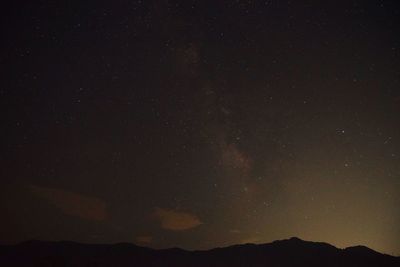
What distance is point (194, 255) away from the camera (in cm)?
10912

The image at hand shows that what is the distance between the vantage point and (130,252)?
113 metres

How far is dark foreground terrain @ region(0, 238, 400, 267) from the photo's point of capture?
8944cm

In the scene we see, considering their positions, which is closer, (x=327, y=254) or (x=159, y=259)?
(x=327, y=254)

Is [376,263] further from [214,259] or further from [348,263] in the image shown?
[214,259]

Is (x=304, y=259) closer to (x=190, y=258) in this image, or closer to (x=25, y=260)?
(x=190, y=258)

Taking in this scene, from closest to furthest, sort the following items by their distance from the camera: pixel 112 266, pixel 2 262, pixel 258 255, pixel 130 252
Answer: pixel 2 262, pixel 112 266, pixel 258 255, pixel 130 252

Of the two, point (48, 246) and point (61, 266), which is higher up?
point (48, 246)

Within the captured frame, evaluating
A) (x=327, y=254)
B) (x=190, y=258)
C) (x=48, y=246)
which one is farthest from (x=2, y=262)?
(x=327, y=254)

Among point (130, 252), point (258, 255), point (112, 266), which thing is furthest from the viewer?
point (130, 252)

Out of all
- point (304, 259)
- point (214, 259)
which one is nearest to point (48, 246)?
point (214, 259)

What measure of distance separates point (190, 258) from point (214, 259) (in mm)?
7127

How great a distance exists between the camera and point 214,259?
10456cm

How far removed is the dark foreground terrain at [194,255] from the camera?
293 feet

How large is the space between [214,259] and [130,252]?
87.2 feet
